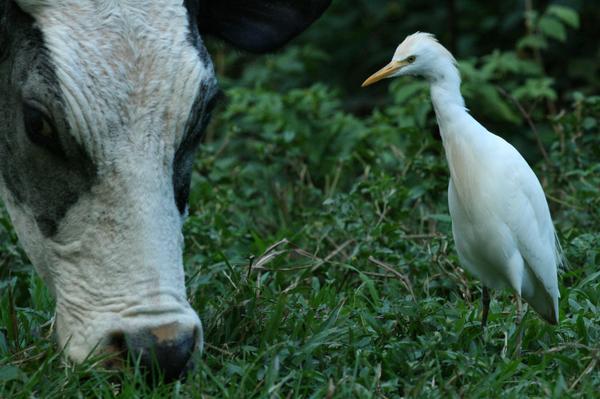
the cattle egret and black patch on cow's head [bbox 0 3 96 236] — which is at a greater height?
black patch on cow's head [bbox 0 3 96 236]

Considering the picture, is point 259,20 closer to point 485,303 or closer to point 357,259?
point 357,259

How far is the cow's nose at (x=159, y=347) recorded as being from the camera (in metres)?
3.90

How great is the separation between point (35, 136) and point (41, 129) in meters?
0.05

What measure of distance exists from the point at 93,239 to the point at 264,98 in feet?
14.9

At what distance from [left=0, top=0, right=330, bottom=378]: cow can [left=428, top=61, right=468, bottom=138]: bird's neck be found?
122cm

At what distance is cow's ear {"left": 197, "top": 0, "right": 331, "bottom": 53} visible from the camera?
5.25 metres

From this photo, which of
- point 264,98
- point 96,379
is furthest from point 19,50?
point 264,98

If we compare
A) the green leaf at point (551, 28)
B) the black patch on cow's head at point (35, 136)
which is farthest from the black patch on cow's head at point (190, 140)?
the green leaf at point (551, 28)

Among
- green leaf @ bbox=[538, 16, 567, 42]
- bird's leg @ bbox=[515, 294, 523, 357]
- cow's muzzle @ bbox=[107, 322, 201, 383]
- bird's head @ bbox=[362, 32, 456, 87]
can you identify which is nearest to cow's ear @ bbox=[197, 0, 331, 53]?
bird's head @ bbox=[362, 32, 456, 87]

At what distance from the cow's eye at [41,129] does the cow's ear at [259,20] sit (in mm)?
1224

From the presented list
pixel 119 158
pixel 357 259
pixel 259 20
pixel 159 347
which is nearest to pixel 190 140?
pixel 119 158

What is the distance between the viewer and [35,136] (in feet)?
13.6

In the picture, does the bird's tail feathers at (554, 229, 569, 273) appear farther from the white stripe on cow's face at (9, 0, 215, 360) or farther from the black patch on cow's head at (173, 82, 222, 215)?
the white stripe on cow's face at (9, 0, 215, 360)

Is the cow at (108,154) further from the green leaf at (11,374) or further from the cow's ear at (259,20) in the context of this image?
the cow's ear at (259,20)
